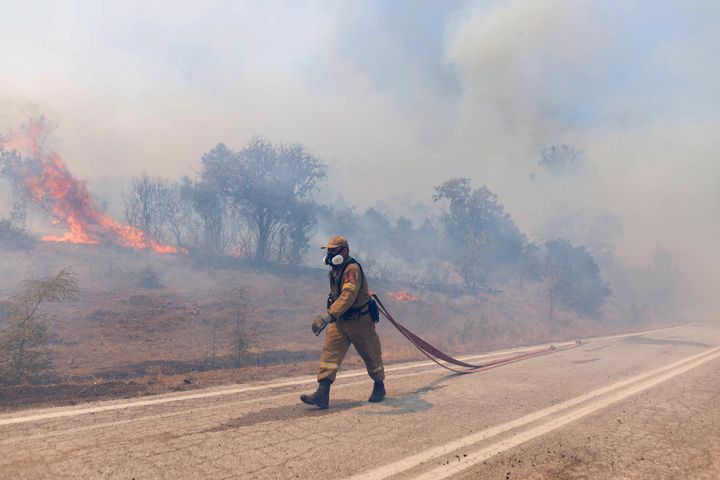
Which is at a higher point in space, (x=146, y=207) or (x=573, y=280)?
(x=146, y=207)

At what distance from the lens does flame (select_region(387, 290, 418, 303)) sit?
2287cm

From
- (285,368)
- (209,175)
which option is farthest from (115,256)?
(285,368)

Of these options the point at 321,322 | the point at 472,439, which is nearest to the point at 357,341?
the point at 321,322

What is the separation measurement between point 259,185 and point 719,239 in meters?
49.3

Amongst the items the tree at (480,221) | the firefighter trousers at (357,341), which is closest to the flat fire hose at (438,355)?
the firefighter trousers at (357,341)

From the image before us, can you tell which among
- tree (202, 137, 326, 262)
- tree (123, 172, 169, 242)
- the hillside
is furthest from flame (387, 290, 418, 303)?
tree (123, 172, 169, 242)

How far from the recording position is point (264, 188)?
1094 inches

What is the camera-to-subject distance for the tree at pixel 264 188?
1088 inches

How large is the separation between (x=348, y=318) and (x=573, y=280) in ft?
98.4

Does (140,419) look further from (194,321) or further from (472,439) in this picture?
(194,321)

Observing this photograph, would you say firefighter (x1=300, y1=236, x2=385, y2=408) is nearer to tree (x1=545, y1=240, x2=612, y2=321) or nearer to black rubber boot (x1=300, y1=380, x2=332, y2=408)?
black rubber boot (x1=300, y1=380, x2=332, y2=408)

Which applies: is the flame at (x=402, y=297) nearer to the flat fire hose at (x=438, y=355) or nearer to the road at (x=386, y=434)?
the flat fire hose at (x=438, y=355)

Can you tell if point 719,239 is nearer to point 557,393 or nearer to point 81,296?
point 557,393

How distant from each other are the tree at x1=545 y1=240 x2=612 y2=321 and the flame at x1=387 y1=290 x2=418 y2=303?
9.89 metres
